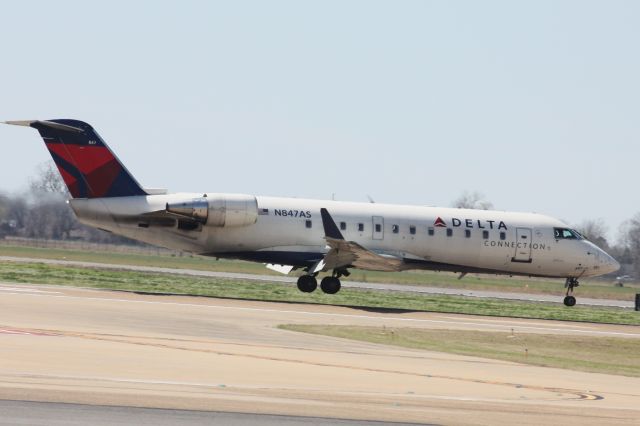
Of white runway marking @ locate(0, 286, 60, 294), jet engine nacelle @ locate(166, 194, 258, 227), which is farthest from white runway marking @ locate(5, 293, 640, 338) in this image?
jet engine nacelle @ locate(166, 194, 258, 227)

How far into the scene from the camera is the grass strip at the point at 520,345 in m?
22.9

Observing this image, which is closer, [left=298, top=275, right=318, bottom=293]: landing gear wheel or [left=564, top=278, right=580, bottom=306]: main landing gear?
[left=298, top=275, right=318, bottom=293]: landing gear wheel

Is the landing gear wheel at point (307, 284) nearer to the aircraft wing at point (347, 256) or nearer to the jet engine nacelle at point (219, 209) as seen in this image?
the aircraft wing at point (347, 256)

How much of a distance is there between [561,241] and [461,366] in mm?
21571

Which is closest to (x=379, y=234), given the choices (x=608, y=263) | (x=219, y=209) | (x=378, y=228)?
(x=378, y=228)

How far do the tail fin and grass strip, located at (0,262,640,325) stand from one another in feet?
10.5

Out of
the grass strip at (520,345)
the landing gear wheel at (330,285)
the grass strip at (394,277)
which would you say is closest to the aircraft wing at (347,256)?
the landing gear wheel at (330,285)

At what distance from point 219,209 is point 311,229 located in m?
3.48

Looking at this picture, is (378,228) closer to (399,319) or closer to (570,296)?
(399,319)

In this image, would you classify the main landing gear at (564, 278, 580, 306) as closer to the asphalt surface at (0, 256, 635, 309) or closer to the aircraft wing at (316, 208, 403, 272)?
the asphalt surface at (0, 256, 635, 309)

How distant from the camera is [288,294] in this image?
37719 mm

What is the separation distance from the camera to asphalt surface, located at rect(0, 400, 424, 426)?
11086mm

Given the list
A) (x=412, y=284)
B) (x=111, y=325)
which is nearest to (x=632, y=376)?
(x=111, y=325)

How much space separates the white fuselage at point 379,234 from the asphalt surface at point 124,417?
2321 cm
